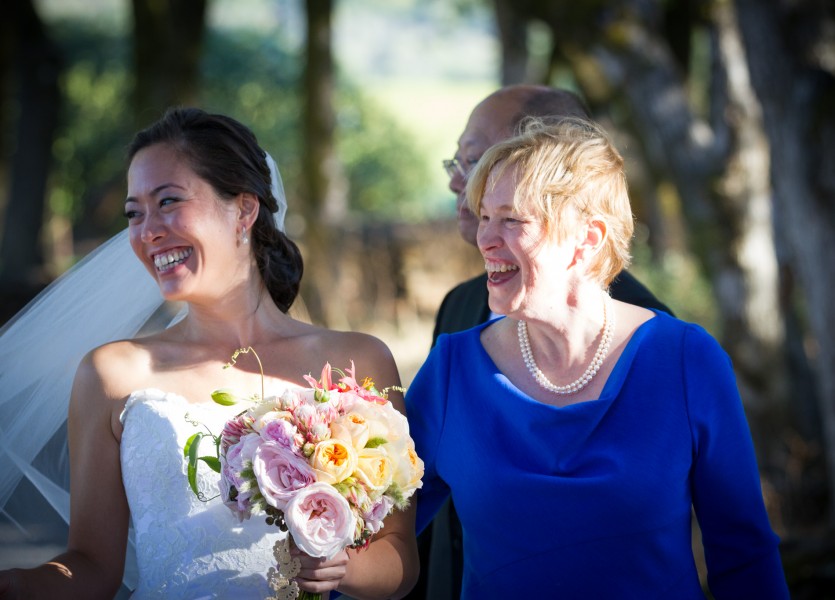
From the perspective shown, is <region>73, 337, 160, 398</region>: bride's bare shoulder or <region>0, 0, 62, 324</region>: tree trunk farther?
<region>0, 0, 62, 324</region>: tree trunk

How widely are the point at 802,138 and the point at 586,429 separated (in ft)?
12.4

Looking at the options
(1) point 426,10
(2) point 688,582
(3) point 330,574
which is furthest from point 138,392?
(1) point 426,10

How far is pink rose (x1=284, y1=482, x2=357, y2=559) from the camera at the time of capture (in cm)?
232

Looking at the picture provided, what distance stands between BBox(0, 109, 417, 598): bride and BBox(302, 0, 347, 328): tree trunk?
10.2 meters

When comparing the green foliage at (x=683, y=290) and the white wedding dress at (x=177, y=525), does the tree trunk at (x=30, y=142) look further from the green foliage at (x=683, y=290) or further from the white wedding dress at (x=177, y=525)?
the white wedding dress at (x=177, y=525)

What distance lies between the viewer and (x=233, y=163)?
3.22 meters

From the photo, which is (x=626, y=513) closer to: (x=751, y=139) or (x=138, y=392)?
(x=138, y=392)

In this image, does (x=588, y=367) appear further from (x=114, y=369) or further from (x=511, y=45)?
(x=511, y=45)

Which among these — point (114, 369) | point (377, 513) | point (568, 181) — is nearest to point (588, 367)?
point (568, 181)

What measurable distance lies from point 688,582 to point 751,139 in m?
5.80

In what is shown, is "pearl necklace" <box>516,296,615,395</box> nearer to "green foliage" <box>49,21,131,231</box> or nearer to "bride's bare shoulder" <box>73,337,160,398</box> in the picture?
"bride's bare shoulder" <box>73,337,160,398</box>

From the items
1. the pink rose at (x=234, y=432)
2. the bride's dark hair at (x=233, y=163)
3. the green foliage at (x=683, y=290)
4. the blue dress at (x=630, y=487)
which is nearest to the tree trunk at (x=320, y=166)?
the green foliage at (x=683, y=290)

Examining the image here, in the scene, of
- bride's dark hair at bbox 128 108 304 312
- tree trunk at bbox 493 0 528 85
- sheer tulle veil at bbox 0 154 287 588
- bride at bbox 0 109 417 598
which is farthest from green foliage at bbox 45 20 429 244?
bride at bbox 0 109 417 598

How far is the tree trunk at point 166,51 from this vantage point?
1151 cm
